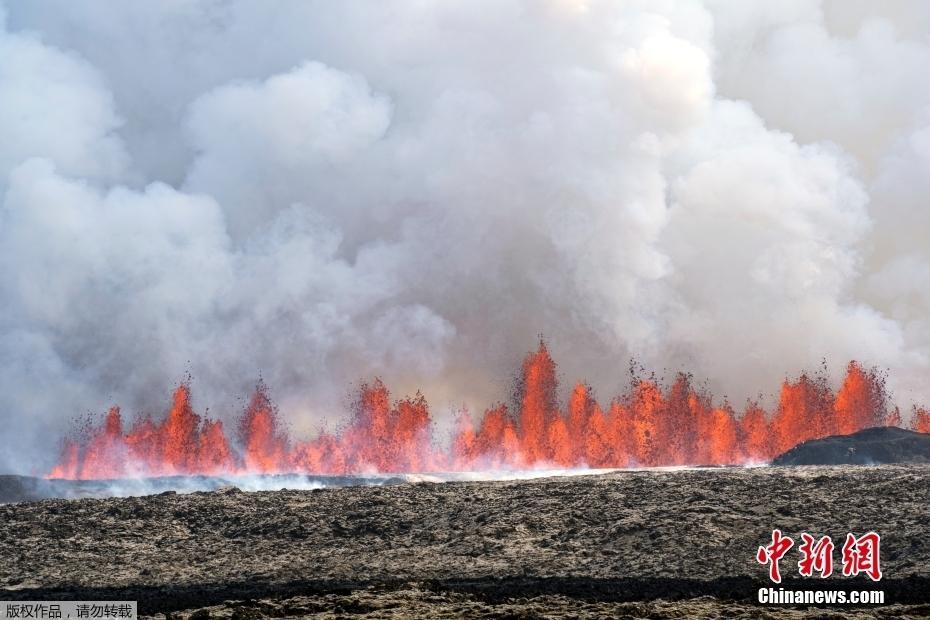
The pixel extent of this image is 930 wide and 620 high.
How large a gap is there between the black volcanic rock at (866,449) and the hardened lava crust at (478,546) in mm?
38182

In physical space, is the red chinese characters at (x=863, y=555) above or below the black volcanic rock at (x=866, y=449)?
below

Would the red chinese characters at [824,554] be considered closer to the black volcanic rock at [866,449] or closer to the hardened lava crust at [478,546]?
the hardened lava crust at [478,546]

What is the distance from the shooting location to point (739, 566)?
121 feet

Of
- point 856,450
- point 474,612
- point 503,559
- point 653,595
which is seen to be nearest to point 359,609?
point 474,612

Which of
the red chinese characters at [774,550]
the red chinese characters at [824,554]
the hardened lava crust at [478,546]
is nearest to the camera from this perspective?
the hardened lava crust at [478,546]

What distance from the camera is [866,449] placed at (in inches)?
3551

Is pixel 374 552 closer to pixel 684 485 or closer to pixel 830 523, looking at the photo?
pixel 684 485

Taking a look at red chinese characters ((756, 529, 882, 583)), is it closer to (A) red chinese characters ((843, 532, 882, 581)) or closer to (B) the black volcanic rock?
(A) red chinese characters ((843, 532, 882, 581))

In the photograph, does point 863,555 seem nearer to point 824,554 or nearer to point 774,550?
point 824,554

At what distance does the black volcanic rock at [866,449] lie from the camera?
87.8 metres

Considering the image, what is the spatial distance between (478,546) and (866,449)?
61.3 meters

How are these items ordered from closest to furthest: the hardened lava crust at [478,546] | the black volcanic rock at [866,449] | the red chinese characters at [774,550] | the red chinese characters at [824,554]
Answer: the hardened lava crust at [478,546] → the red chinese characters at [824,554] → the red chinese characters at [774,550] → the black volcanic rock at [866,449]

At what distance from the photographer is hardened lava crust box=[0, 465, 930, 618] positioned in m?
34.9

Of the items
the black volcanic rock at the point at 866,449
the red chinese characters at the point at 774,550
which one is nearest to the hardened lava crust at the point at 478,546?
the red chinese characters at the point at 774,550
